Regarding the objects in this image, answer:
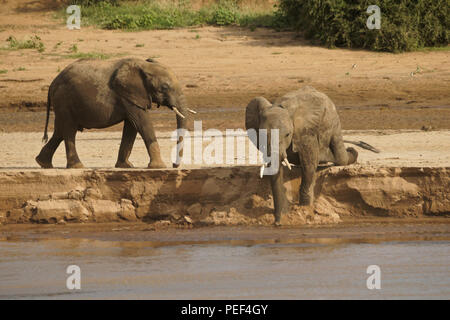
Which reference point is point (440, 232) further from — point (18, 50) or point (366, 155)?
point (18, 50)

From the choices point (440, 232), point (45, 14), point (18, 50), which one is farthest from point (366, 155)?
point (45, 14)

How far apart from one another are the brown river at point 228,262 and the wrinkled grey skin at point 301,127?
49 cm

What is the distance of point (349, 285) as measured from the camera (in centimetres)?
1027

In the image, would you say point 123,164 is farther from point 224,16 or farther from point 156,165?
point 224,16

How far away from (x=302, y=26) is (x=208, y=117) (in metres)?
3.95

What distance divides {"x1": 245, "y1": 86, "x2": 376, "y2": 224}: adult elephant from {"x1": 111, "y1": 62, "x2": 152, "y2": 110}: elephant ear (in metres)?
2.02

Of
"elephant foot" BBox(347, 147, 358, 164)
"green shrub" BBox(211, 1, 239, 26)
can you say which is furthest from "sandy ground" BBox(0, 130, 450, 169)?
"green shrub" BBox(211, 1, 239, 26)

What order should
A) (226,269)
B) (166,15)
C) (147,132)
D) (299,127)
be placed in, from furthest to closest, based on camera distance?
(166,15) < (147,132) < (299,127) < (226,269)

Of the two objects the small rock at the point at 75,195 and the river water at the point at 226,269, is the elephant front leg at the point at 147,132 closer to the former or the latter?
the small rock at the point at 75,195

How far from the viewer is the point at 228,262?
36.1ft

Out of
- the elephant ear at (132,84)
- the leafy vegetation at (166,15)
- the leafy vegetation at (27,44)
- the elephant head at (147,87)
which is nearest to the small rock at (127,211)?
the elephant head at (147,87)

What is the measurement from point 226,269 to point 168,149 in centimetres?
563

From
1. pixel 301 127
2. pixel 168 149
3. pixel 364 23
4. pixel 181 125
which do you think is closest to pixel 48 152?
pixel 181 125

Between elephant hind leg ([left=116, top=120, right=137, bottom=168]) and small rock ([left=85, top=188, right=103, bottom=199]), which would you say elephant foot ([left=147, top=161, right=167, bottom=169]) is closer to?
elephant hind leg ([left=116, top=120, right=137, bottom=168])
